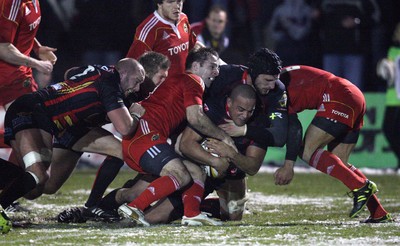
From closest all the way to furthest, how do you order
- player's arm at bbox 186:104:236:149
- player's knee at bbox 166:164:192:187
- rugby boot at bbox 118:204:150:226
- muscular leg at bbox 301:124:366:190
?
rugby boot at bbox 118:204:150:226
player's knee at bbox 166:164:192:187
player's arm at bbox 186:104:236:149
muscular leg at bbox 301:124:366:190

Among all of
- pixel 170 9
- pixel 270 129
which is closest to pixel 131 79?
pixel 270 129

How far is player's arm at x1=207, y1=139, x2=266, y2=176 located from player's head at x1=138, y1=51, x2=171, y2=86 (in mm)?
845

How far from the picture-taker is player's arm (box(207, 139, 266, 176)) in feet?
29.2

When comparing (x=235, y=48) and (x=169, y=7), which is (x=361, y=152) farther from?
(x=169, y=7)

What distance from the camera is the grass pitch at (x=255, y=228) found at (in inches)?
301

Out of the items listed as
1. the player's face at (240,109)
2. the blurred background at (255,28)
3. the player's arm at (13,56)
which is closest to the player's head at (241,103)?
the player's face at (240,109)

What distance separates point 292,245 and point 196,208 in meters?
1.56

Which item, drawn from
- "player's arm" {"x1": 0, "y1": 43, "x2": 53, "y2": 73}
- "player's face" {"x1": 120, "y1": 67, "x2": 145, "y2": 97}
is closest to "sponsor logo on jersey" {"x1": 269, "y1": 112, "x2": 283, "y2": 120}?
"player's face" {"x1": 120, "y1": 67, "x2": 145, "y2": 97}

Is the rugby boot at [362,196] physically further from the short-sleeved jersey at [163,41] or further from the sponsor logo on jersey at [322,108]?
the short-sleeved jersey at [163,41]

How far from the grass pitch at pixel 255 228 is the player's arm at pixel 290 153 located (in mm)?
394

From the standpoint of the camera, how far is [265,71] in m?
9.03

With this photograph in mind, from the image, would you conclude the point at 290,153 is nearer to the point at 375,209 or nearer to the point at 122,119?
the point at 375,209

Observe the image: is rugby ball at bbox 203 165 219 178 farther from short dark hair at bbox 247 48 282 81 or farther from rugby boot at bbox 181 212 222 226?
short dark hair at bbox 247 48 282 81

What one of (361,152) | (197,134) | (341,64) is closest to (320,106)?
(197,134)
